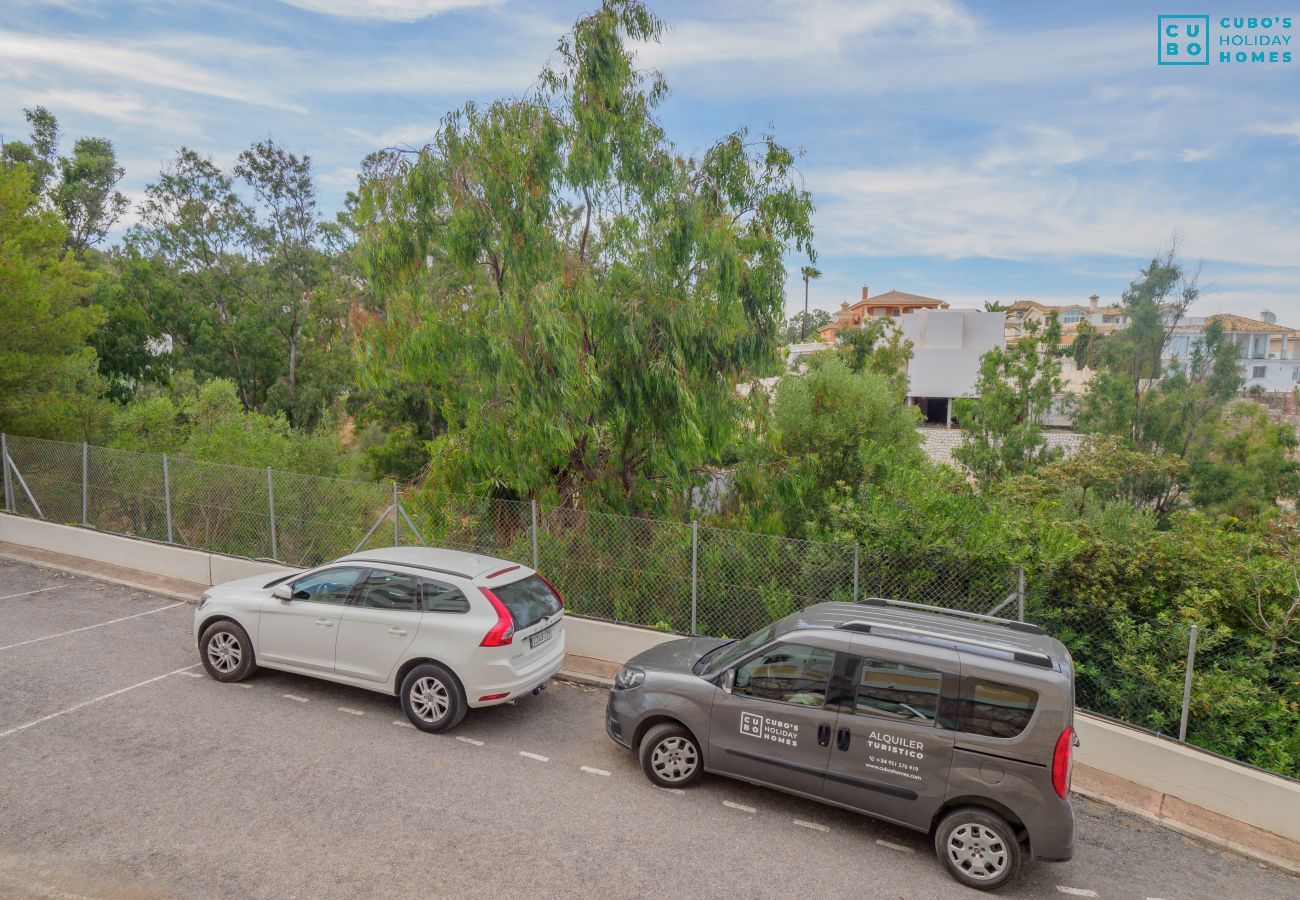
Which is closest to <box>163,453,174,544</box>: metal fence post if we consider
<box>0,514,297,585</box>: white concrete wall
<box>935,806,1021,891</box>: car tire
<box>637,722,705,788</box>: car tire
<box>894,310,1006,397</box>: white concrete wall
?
<box>0,514,297,585</box>: white concrete wall

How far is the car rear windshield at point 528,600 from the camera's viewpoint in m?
6.98

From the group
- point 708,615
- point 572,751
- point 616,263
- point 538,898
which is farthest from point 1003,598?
point 616,263

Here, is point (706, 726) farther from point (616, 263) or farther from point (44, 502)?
point (44, 502)

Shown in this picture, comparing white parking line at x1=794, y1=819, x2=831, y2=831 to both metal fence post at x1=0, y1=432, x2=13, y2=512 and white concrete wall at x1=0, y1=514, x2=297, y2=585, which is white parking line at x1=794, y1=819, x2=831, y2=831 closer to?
white concrete wall at x1=0, y1=514, x2=297, y2=585

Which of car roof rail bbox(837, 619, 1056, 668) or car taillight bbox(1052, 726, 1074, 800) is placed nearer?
car taillight bbox(1052, 726, 1074, 800)

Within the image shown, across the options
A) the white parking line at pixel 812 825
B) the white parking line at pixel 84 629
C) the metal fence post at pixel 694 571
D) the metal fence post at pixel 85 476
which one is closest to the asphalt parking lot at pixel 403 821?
the white parking line at pixel 812 825

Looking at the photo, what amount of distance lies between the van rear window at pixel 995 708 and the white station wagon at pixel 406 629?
3739 millimetres

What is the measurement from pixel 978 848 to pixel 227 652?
7009mm

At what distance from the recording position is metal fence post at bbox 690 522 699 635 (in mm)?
8555

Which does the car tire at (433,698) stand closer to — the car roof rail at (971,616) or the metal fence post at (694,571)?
the metal fence post at (694,571)

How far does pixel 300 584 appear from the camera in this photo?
7523mm

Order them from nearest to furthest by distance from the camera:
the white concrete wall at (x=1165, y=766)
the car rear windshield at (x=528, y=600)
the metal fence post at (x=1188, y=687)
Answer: the white concrete wall at (x=1165, y=766) < the metal fence post at (x=1188, y=687) < the car rear windshield at (x=528, y=600)

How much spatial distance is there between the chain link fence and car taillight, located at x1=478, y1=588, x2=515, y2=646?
7.70 feet

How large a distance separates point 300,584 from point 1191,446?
31051mm
